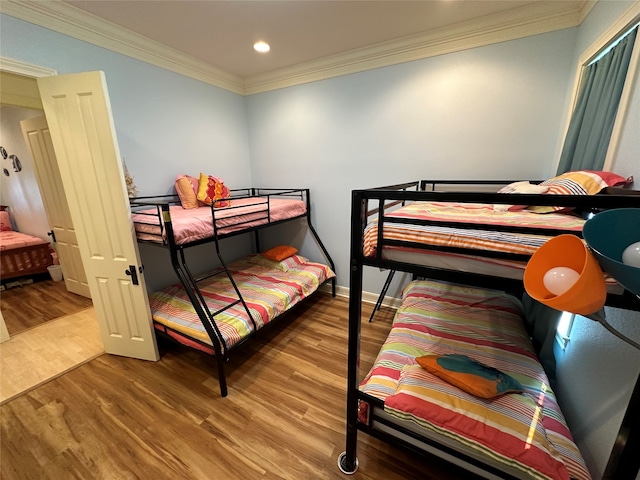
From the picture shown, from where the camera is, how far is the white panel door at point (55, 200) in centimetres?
288

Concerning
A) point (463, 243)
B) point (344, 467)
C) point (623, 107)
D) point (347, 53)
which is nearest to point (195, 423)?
point (344, 467)

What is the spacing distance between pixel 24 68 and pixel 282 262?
2524mm

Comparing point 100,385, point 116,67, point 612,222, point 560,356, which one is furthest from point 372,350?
point 116,67

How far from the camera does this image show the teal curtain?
52.6 inches

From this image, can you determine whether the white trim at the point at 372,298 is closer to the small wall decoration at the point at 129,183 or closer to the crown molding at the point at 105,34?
the small wall decoration at the point at 129,183

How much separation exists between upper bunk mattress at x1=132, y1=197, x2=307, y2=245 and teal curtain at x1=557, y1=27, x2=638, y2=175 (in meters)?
2.37

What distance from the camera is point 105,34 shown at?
2041 mm

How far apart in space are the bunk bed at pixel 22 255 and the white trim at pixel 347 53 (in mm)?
3194

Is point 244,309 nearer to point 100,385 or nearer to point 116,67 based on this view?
point 100,385

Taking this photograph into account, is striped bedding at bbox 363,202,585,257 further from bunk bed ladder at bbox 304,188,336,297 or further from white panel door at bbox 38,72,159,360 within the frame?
bunk bed ladder at bbox 304,188,336,297

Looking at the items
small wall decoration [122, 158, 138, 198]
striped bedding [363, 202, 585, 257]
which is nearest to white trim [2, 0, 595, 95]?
small wall decoration [122, 158, 138, 198]

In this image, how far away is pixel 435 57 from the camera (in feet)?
7.43

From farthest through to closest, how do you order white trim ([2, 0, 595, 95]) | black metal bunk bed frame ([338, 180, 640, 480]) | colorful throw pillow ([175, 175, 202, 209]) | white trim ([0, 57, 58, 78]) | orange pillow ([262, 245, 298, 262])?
orange pillow ([262, 245, 298, 262]) → colorful throw pillow ([175, 175, 202, 209]) → white trim ([2, 0, 595, 95]) → white trim ([0, 57, 58, 78]) → black metal bunk bed frame ([338, 180, 640, 480])

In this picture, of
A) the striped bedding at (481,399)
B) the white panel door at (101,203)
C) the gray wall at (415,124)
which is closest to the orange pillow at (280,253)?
the gray wall at (415,124)
